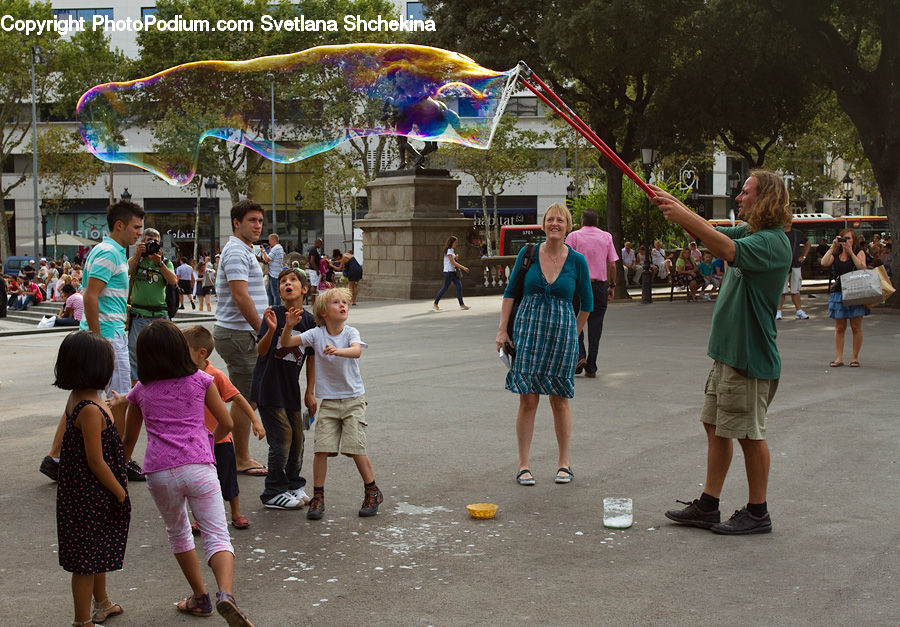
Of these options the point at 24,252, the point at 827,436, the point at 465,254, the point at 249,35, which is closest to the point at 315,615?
the point at 827,436

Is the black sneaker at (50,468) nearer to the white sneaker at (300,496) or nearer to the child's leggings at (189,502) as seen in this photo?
the white sneaker at (300,496)

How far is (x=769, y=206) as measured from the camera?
17.6ft

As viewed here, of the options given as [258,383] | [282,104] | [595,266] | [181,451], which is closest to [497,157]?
[595,266]

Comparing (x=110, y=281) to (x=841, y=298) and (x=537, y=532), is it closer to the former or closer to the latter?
(x=537, y=532)

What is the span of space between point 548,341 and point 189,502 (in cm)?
298

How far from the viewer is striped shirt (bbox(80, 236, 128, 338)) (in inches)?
261

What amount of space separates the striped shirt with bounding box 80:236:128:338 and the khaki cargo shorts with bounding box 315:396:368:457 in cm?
167

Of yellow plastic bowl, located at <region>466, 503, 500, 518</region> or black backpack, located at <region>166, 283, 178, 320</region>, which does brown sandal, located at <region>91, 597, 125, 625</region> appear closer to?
yellow plastic bowl, located at <region>466, 503, 500, 518</region>

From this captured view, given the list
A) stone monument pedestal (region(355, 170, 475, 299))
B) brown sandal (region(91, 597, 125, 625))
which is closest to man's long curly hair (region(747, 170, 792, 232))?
brown sandal (region(91, 597, 125, 625))

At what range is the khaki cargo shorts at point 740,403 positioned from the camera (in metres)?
5.44

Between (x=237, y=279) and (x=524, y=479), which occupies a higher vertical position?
(x=237, y=279)

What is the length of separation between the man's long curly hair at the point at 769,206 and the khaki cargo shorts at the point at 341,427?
7.90ft

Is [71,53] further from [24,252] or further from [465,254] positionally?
[465,254]

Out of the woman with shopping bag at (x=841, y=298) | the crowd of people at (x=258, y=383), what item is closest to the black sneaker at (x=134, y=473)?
the crowd of people at (x=258, y=383)
